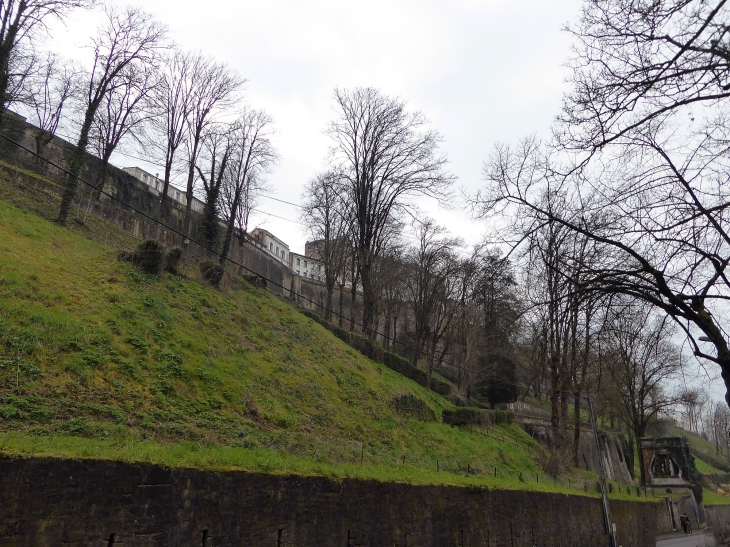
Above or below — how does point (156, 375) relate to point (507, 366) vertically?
below

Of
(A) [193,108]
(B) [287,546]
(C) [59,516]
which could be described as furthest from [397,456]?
(A) [193,108]

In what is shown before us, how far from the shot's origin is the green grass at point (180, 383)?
977 cm

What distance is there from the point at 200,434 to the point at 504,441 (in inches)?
718

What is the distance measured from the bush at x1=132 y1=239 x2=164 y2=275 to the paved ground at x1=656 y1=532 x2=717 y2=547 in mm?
26693

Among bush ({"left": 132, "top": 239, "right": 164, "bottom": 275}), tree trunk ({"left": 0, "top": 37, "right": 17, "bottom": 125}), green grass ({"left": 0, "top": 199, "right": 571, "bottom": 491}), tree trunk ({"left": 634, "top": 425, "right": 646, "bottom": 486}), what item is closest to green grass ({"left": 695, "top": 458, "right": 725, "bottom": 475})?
tree trunk ({"left": 634, "top": 425, "right": 646, "bottom": 486})

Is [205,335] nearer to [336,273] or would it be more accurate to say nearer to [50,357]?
[50,357]

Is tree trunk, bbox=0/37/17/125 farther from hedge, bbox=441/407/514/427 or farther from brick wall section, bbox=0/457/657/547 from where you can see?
hedge, bbox=441/407/514/427

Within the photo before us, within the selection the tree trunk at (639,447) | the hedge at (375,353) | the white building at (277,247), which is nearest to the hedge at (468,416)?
the hedge at (375,353)

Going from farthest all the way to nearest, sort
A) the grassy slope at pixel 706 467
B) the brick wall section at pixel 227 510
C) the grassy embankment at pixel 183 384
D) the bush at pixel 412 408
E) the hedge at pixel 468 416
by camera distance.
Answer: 1. the grassy slope at pixel 706 467
2. the hedge at pixel 468 416
3. the bush at pixel 412 408
4. the grassy embankment at pixel 183 384
5. the brick wall section at pixel 227 510

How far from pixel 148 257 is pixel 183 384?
7.09m

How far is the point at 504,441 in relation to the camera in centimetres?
2584

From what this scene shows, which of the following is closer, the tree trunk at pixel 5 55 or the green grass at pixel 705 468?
the tree trunk at pixel 5 55

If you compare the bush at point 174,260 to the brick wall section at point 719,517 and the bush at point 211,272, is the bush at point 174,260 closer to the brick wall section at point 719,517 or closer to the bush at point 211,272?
the bush at point 211,272

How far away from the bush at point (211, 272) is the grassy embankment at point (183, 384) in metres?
0.43
